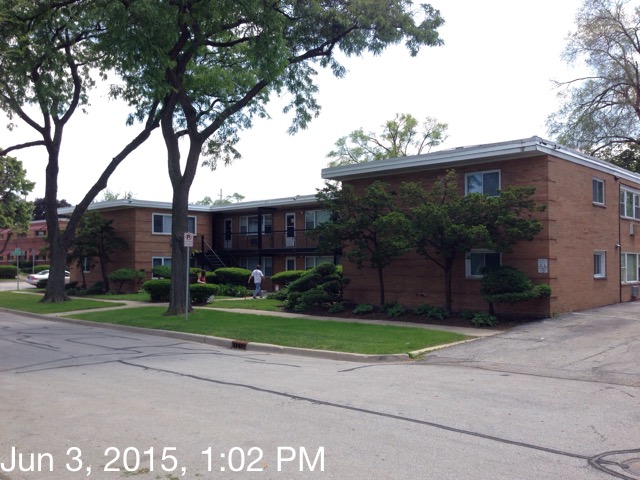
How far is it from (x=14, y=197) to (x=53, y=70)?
36.9m

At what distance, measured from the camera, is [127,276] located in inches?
1348

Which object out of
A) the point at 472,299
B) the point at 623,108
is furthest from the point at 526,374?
the point at 623,108

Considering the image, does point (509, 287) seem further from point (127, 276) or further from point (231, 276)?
point (127, 276)

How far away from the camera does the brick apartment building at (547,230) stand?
1891 cm

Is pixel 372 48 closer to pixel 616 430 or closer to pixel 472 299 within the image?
pixel 472 299

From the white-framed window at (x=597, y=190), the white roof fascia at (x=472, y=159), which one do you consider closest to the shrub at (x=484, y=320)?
the white roof fascia at (x=472, y=159)

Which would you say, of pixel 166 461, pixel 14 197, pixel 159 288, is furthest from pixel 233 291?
pixel 14 197

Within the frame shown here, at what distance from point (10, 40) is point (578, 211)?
1930cm

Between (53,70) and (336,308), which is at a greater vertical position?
(53,70)

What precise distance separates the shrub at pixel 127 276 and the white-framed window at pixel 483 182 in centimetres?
2105

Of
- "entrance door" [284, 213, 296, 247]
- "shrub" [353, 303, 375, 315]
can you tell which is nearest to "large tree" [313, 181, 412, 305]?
"shrub" [353, 303, 375, 315]

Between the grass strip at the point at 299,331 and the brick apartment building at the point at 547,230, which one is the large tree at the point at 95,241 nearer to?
the grass strip at the point at 299,331

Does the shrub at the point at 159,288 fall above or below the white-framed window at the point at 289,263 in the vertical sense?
below

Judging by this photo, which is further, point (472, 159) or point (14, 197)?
point (14, 197)
